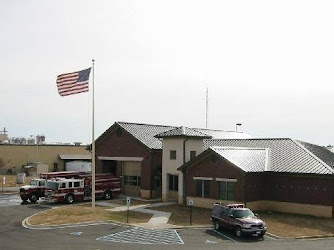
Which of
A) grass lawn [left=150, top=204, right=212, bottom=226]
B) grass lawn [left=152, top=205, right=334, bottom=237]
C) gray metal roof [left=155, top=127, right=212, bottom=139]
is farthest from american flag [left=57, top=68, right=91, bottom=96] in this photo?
grass lawn [left=152, top=205, right=334, bottom=237]

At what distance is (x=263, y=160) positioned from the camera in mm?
41062

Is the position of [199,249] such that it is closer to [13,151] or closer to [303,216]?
[303,216]

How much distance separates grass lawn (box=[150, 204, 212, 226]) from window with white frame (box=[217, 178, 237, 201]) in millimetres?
1804

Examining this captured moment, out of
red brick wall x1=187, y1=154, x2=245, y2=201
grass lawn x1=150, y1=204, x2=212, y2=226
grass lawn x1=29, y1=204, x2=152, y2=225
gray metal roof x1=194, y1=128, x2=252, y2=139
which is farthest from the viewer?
gray metal roof x1=194, y1=128, x2=252, y2=139

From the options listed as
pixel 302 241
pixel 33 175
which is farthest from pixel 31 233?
pixel 33 175

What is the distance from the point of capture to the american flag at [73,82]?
120 feet

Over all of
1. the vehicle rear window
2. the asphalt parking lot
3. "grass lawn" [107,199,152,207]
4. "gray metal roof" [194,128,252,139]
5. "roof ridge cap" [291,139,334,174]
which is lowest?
the asphalt parking lot

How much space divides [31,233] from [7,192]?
27.6 m

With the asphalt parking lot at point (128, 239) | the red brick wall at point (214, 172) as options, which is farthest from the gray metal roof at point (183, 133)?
the asphalt parking lot at point (128, 239)

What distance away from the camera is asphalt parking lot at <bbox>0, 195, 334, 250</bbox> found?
1022 inches

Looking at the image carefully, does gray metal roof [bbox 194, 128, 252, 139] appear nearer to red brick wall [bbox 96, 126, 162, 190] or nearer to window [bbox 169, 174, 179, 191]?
red brick wall [bbox 96, 126, 162, 190]

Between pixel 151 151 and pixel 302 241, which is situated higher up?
pixel 151 151

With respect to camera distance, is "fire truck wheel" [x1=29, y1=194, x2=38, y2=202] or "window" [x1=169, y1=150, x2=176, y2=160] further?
"fire truck wheel" [x1=29, y1=194, x2=38, y2=202]

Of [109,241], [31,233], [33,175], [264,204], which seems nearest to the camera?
[109,241]
